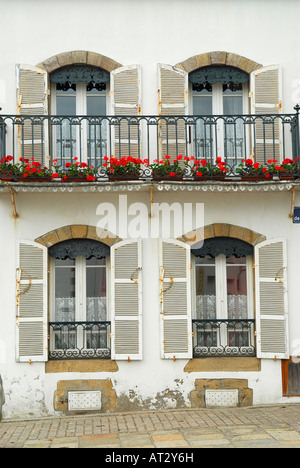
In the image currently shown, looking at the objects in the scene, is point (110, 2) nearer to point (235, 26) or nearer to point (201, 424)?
point (235, 26)

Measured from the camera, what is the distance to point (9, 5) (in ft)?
32.2

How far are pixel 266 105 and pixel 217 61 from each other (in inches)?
43.0

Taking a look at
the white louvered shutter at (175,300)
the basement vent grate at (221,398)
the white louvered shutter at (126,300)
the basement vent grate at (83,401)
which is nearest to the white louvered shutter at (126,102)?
the white louvered shutter at (126,300)

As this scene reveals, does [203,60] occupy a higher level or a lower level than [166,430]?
higher

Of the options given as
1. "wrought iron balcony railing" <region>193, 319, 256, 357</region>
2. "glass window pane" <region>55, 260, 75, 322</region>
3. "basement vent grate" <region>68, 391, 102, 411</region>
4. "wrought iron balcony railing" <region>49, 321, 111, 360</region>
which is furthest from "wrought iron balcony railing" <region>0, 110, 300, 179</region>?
"basement vent grate" <region>68, 391, 102, 411</region>

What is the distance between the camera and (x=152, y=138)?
9.84m

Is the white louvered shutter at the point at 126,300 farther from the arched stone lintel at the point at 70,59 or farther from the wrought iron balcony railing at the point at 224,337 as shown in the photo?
the arched stone lintel at the point at 70,59

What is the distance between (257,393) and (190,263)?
2.33m

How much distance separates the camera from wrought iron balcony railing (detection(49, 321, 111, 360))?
957 cm

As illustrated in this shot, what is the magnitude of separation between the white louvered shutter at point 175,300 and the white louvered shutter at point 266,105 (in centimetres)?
205

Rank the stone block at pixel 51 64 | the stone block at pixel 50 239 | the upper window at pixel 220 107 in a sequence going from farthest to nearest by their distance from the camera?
the upper window at pixel 220 107
the stone block at pixel 51 64
the stone block at pixel 50 239

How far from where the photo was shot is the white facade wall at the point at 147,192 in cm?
946

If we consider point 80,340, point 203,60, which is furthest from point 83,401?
point 203,60

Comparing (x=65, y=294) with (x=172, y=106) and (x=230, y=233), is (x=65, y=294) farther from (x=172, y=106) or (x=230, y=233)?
(x=172, y=106)
